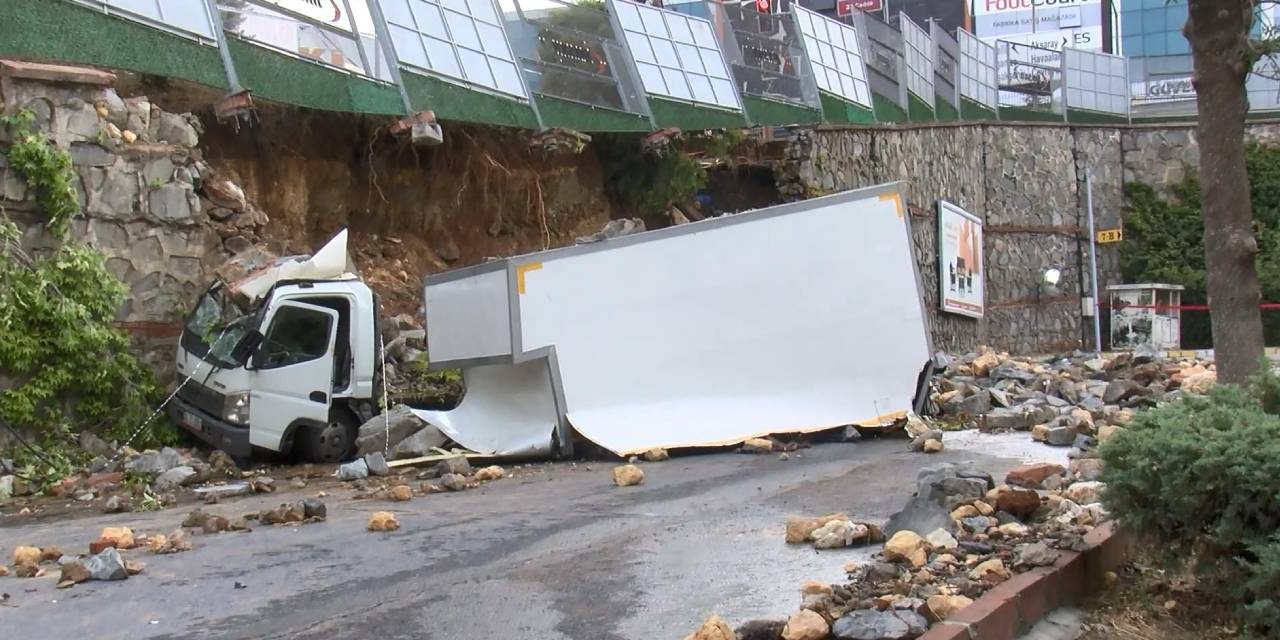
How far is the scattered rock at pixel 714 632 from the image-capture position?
4.46 m

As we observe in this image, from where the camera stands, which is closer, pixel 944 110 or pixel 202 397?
pixel 202 397

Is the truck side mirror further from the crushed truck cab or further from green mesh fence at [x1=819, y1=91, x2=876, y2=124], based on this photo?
green mesh fence at [x1=819, y1=91, x2=876, y2=124]

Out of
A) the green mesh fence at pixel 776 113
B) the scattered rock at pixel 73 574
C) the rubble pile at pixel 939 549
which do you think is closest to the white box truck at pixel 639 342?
the rubble pile at pixel 939 549

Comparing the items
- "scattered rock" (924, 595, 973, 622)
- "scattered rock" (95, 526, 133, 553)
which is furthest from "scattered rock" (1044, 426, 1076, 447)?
"scattered rock" (95, 526, 133, 553)

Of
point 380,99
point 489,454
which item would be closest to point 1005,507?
point 489,454

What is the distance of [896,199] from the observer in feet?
41.8

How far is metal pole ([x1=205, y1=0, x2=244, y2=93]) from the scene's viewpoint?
13664mm

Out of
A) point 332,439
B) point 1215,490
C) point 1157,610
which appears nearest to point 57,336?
point 332,439

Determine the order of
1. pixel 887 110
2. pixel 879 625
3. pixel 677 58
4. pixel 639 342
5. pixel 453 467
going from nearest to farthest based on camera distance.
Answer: pixel 879 625 → pixel 453 467 → pixel 639 342 → pixel 677 58 → pixel 887 110

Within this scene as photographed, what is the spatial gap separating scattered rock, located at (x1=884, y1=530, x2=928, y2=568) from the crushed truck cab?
8.39 meters

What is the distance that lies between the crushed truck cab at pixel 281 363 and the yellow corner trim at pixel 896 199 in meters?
5.88

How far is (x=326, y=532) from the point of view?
7.75 meters

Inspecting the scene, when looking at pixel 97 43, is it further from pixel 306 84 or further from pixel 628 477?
pixel 628 477

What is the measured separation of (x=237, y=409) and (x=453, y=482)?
3.47 m
